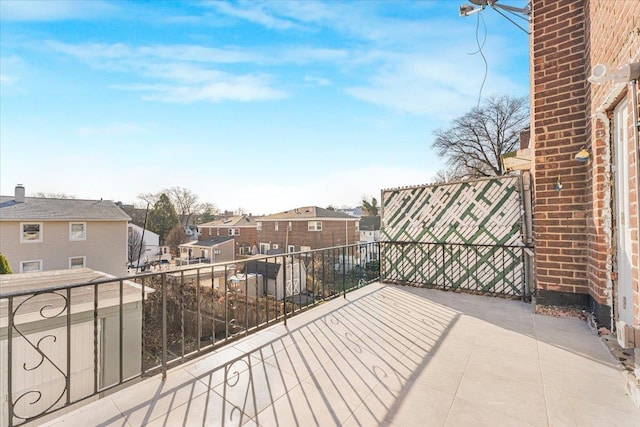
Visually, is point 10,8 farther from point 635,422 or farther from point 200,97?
point 635,422

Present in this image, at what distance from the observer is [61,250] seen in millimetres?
13484

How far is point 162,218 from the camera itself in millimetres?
29500

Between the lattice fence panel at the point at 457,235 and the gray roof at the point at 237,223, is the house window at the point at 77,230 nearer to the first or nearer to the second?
the gray roof at the point at 237,223

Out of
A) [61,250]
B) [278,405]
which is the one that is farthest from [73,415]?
[61,250]

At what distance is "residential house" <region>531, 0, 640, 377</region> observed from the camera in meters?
2.01

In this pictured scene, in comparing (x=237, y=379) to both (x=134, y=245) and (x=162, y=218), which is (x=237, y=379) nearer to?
(x=134, y=245)

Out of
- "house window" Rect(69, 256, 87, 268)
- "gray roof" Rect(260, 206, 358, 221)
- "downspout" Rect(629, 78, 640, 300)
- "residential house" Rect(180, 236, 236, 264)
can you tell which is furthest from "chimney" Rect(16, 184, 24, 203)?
"downspout" Rect(629, 78, 640, 300)

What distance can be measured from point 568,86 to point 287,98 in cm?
555

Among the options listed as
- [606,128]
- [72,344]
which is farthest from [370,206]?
[606,128]

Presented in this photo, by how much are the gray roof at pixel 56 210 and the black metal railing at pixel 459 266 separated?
15.9 m

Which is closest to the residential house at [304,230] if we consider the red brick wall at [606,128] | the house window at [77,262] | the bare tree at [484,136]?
the bare tree at [484,136]

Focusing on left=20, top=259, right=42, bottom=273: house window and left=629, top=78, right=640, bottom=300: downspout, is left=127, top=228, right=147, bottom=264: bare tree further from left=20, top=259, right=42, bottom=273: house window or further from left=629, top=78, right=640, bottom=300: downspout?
left=629, top=78, right=640, bottom=300: downspout

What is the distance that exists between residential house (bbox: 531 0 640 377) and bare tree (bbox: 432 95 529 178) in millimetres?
13000

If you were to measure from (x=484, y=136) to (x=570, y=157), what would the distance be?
14967 mm
